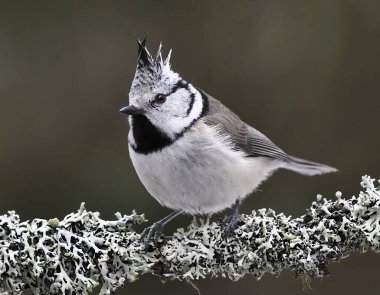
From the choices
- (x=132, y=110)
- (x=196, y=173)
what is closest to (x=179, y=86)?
(x=132, y=110)

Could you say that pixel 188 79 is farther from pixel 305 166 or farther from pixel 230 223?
pixel 230 223

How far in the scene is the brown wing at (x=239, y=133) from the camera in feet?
12.8

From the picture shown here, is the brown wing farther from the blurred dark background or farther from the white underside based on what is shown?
the blurred dark background

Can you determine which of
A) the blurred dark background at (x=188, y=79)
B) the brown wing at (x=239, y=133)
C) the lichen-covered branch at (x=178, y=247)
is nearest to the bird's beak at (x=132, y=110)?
the brown wing at (x=239, y=133)

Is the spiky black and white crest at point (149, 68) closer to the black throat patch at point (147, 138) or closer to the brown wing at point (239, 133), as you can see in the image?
the black throat patch at point (147, 138)

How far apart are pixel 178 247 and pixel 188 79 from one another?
6.87 ft

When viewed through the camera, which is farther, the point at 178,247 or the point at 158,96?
the point at 158,96

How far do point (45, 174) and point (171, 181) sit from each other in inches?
66.9

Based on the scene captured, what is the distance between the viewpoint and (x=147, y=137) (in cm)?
355

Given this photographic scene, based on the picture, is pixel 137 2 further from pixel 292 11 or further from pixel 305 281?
pixel 305 281

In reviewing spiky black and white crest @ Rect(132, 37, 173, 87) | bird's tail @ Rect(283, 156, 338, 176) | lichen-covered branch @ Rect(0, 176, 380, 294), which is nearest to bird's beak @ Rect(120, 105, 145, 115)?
spiky black and white crest @ Rect(132, 37, 173, 87)

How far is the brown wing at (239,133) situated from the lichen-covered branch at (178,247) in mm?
780

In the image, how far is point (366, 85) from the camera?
5.08 meters

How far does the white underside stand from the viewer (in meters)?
3.50
